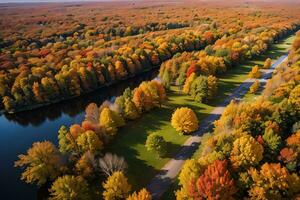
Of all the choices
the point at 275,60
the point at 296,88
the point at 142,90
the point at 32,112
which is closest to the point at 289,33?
the point at 275,60

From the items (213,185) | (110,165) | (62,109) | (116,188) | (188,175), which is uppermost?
(213,185)

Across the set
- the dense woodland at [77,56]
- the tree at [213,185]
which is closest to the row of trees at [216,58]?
the dense woodland at [77,56]

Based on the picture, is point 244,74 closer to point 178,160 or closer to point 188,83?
point 188,83

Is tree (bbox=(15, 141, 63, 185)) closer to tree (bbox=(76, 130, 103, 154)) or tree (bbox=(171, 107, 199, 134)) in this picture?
tree (bbox=(76, 130, 103, 154))

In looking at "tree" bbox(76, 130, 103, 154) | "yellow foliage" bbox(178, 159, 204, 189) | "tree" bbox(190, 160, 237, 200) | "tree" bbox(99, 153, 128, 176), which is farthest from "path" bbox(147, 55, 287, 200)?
"tree" bbox(76, 130, 103, 154)

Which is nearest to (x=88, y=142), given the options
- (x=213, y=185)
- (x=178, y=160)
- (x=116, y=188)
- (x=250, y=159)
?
(x=116, y=188)

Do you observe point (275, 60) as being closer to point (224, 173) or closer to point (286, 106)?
point (286, 106)
